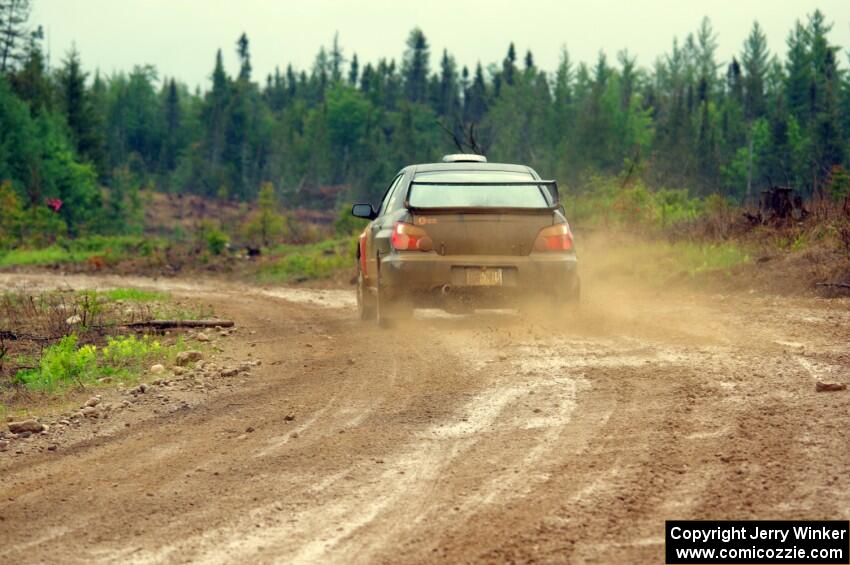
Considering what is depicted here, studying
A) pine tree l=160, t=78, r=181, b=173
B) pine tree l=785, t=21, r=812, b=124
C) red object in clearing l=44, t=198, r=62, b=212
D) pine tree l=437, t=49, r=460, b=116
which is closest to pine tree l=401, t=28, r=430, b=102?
pine tree l=437, t=49, r=460, b=116

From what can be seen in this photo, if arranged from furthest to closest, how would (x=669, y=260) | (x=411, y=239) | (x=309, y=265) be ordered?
(x=309, y=265)
(x=669, y=260)
(x=411, y=239)

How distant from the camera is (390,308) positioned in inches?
454

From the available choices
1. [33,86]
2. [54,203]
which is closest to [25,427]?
[54,203]

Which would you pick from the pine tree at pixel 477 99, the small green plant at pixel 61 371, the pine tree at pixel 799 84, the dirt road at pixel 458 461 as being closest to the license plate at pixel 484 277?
the dirt road at pixel 458 461

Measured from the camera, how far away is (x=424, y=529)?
4.16 m

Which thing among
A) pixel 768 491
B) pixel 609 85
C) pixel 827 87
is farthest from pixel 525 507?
pixel 609 85

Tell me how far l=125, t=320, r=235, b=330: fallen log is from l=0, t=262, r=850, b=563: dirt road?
347cm

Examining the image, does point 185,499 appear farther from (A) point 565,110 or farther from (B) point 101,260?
(A) point 565,110

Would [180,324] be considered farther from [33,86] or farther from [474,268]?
[33,86]

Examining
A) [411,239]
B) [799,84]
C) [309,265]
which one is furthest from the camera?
[799,84]

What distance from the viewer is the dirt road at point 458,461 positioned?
409 centimetres

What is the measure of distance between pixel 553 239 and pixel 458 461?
6.29 meters

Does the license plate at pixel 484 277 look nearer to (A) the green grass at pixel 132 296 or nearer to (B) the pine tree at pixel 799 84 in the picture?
(A) the green grass at pixel 132 296

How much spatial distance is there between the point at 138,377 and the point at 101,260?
2389 cm
